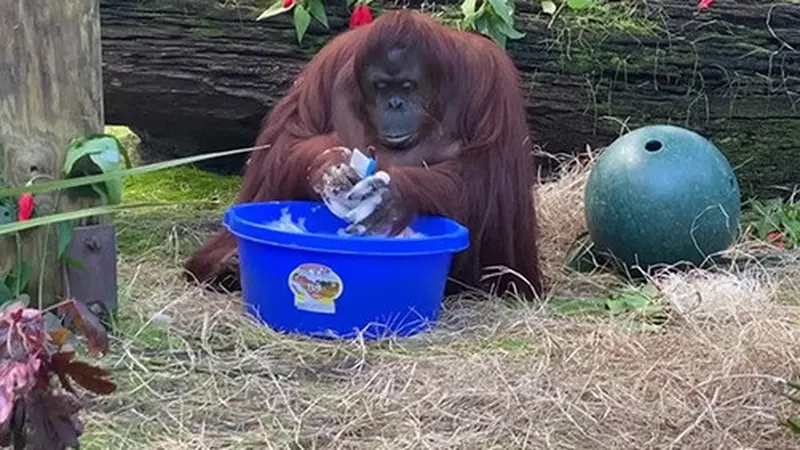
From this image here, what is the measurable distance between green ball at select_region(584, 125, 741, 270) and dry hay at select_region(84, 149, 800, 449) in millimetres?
289

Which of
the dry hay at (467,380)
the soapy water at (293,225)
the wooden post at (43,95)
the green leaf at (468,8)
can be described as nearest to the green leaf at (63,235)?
the wooden post at (43,95)

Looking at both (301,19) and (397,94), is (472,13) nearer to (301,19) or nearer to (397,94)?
(301,19)

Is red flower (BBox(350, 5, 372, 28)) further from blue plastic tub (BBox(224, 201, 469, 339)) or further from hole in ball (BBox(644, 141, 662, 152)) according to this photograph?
blue plastic tub (BBox(224, 201, 469, 339))

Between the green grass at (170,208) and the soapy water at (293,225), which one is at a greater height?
the soapy water at (293,225)

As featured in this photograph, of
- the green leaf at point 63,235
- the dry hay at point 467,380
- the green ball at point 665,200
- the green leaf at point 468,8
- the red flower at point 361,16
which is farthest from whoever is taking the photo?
the green leaf at point 468,8

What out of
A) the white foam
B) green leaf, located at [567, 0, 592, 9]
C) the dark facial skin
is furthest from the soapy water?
green leaf, located at [567, 0, 592, 9]

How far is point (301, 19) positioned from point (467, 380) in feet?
5.43

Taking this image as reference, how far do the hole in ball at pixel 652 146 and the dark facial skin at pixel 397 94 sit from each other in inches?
27.4

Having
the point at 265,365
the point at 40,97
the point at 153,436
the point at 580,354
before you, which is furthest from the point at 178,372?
the point at 580,354

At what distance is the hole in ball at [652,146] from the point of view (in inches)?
140

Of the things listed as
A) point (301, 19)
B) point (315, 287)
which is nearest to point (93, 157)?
point (315, 287)

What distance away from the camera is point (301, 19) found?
391cm

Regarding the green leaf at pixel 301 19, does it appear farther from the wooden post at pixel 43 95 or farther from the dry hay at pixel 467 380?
the wooden post at pixel 43 95

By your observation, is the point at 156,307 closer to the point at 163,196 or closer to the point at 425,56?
the point at 425,56
